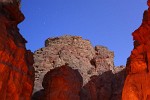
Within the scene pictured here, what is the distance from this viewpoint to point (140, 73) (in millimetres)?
15336

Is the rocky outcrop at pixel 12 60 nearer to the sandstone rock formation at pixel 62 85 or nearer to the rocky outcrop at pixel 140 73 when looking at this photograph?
the sandstone rock formation at pixel 62 85

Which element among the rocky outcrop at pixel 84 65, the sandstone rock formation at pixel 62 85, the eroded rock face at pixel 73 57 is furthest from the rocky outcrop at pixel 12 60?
the eroded rock face at pixel 73 57

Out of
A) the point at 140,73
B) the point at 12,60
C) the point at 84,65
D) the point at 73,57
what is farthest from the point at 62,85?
the point at 140,73

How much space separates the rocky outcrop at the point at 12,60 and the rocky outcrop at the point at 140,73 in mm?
9657

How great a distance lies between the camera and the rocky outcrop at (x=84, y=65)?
40.9 m

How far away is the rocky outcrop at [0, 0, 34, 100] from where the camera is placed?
2083 cm

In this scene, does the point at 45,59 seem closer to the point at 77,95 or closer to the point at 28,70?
the point at 77,95

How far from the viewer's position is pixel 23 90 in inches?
1049

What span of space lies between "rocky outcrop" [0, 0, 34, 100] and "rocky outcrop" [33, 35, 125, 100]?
10.2 metres

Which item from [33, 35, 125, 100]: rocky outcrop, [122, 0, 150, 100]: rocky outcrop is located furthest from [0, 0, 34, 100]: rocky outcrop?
[33, 35, 125, 100]: rocky outcrop

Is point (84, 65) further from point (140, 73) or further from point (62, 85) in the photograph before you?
point (140, 73)

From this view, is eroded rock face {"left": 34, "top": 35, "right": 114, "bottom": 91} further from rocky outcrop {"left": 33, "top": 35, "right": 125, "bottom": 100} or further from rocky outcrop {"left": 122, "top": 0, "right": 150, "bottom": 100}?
rocky outcrop {"left": 122, "top": 0, "right": 150, "bottom": 100}

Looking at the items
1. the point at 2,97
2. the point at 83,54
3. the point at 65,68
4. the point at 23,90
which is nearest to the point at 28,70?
the point at 23,90

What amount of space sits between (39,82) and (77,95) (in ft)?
30.8
